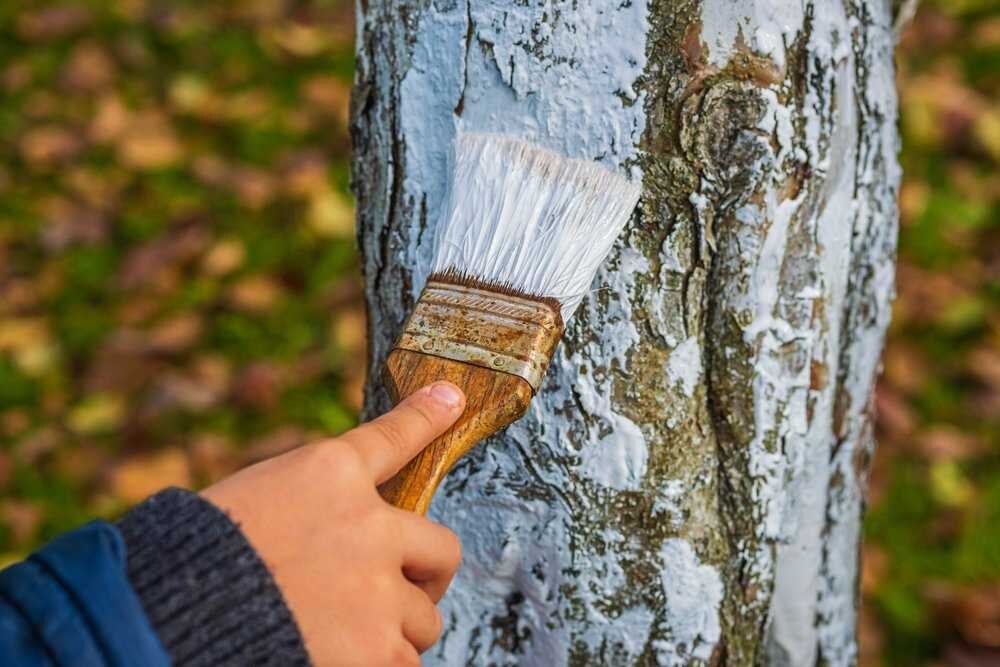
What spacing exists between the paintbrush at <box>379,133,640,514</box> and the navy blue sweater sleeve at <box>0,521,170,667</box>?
0.24 metres

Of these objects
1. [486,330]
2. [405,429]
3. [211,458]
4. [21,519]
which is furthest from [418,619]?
[21,519]

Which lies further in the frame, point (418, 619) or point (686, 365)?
point (686, 365)

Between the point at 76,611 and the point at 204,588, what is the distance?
85mm

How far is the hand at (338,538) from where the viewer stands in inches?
29.3

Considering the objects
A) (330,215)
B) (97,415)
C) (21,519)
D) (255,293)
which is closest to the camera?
(21,519)

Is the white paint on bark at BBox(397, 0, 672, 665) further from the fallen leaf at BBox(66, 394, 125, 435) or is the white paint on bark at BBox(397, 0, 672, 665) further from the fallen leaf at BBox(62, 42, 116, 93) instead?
the fallen leaf at BBox(62, 42, 116, 93)

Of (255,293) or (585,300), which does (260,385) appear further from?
(585,300)

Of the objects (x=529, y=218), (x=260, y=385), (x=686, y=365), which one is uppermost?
(x=529, y=218)

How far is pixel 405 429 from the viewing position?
82 centimetres

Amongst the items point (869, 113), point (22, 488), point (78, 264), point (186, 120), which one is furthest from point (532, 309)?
point (186, 120)

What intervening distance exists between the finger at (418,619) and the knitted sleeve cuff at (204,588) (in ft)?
0.35

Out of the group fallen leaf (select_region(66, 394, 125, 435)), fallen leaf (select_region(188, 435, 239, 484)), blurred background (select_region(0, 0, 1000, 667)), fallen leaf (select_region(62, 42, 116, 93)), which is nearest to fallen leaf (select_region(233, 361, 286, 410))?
blurred background (select_region(0, 0, 1000, 667))

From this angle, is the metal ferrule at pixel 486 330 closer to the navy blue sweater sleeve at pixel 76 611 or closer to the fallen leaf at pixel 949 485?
the navy blue sweater sleeve at pixel 76 611

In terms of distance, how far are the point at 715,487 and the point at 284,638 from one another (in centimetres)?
48
